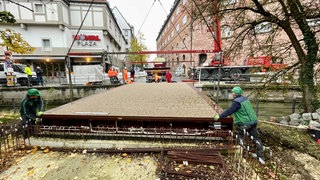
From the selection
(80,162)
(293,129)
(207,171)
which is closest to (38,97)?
(80,162)

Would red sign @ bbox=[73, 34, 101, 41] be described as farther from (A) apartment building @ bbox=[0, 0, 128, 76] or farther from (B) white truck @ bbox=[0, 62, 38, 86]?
(B) white truck @ bbox=[0, 62, 38, 86]

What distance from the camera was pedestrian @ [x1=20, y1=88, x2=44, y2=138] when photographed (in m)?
2.98

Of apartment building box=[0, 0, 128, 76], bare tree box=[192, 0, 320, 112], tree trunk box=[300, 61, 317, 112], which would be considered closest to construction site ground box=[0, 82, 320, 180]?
tree trunk box=[300, 61, 317, 112]

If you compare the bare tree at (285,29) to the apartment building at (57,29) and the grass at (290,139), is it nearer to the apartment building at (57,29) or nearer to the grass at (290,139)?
the grass at (290,139)

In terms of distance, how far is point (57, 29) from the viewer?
15188 millimetres

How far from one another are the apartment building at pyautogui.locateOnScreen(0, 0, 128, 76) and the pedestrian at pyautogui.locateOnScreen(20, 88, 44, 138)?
1093 cm

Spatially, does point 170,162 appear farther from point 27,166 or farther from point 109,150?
point 27,166

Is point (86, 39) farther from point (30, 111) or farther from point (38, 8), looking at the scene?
point (30, 111)

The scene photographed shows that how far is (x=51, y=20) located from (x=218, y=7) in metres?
16.5

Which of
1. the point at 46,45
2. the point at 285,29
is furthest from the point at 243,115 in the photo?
the point at 46,45

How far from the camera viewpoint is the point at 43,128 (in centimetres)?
298

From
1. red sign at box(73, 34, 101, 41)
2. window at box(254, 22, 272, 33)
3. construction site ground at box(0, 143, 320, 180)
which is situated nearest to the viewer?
construction site ground at box(0, 143, 320, 180)

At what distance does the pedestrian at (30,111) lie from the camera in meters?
2.98

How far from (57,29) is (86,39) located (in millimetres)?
2683
